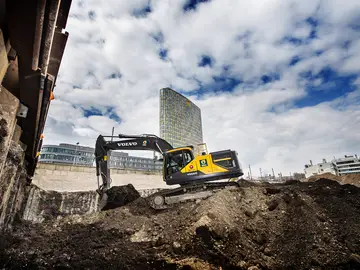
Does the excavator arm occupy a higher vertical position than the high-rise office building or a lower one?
lower

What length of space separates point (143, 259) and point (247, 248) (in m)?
2.34

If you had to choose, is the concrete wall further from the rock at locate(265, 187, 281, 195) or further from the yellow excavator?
the rock at locate(265, 187, 281, 195)

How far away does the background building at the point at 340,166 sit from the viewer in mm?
77019

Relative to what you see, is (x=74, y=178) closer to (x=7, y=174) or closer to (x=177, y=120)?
(x=7, y=174)

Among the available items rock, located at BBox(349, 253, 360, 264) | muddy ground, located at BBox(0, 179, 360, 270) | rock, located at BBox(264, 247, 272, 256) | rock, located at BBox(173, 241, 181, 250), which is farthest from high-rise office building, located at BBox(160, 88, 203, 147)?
rock, located at BBox(349, 253, 360, 264)

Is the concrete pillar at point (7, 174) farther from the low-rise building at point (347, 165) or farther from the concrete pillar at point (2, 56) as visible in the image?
the low-rise building at point (347, 165)

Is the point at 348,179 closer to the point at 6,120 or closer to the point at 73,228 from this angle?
the point at 73,228

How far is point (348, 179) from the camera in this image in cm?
2391

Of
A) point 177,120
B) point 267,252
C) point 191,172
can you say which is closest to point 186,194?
point 191,172

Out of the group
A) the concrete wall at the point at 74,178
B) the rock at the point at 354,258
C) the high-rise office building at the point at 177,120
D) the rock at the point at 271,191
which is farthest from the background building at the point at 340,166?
the rock at the point at 354,258

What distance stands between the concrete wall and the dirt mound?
481 centimetres

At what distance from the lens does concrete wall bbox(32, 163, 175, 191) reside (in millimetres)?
11844

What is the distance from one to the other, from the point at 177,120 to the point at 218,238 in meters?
34.4

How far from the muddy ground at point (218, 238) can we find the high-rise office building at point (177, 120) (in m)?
29.0
